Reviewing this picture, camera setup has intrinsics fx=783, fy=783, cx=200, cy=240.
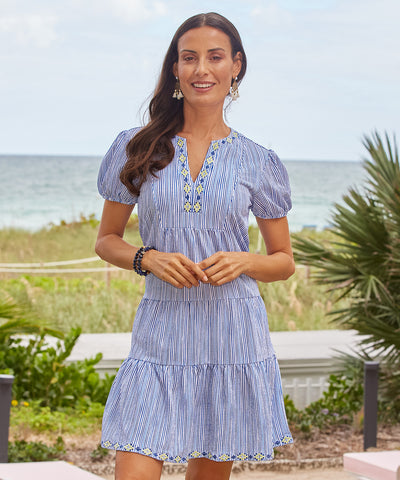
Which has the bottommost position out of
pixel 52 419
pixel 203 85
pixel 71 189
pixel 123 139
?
pixel 52 419

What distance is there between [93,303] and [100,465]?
12155 millimetres

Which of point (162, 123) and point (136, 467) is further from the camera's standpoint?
point (162, 123)

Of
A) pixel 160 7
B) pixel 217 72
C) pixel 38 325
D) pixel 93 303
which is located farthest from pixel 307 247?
pixel 160 7

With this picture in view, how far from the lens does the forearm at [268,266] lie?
1.82 meters

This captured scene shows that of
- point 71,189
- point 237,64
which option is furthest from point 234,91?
point 71,189

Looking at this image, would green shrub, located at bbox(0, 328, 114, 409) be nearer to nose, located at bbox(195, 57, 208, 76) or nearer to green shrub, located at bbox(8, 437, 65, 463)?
green shrub, located at bbox(8, 437, 65, 463)

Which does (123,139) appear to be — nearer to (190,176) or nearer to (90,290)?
(190,176)

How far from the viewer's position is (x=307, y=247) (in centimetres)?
526

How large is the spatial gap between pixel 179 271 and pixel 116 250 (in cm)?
24

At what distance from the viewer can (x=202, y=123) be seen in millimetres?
1942

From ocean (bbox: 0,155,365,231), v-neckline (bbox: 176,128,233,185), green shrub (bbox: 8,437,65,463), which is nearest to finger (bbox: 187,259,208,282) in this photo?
v-neckline (bbox: 176,128,233,185)

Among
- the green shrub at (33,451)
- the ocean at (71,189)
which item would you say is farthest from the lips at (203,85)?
the ocean at (71,189)

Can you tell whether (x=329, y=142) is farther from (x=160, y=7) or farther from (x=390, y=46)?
(x=160, y=7)

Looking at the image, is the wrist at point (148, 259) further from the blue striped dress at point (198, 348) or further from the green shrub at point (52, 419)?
the green shrub at point (52, 419)
